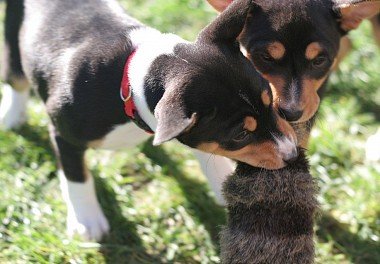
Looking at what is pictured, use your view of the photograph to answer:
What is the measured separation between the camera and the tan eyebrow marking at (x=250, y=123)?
301cm

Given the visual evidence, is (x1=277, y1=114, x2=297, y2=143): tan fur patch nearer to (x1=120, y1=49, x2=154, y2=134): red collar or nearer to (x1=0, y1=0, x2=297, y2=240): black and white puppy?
(x1=0, y1=0, x2=297, y2=240): black and white puppy

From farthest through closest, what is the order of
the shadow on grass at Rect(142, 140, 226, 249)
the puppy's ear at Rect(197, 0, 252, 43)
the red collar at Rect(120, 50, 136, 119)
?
1. the shadow on grass at Rect(142, 140, 226, 249)
2. the red collar at Rect(120, 50, 136, 119)
3. the puppy's ear at Rect(197, 0, 252, 43)

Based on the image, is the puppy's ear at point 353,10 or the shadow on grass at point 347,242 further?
the shadow on grass at point 347,242

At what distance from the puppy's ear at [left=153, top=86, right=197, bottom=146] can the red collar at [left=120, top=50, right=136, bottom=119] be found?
385mm

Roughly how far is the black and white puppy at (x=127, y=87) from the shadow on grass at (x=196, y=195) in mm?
190

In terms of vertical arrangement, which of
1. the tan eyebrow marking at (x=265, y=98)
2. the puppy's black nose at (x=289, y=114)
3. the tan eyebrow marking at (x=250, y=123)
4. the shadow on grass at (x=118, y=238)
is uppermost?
the tan eyebrow marking at (x=265, y=98)

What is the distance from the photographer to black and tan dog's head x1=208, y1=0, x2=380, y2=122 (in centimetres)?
353

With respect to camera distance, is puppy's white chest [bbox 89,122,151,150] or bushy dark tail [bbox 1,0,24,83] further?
bushy dark tail [bbox 1,0,24,83]

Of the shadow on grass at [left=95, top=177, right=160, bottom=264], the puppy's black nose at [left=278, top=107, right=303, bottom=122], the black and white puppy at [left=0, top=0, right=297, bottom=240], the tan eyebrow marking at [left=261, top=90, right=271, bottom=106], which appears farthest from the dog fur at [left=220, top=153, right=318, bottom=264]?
the shadow on grass at [left=95, top=177, right=160, bottom=264]

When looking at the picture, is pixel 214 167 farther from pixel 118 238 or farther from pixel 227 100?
pixel 227 100

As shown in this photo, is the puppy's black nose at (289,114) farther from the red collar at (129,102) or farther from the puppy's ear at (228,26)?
the red collar at (129,102)

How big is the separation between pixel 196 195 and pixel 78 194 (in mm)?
805

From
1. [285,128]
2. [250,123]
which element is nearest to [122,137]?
[250,123]

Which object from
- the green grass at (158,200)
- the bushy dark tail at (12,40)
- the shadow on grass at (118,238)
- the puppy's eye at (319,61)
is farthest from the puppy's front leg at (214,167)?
the bushy dark tail at (12,40)
